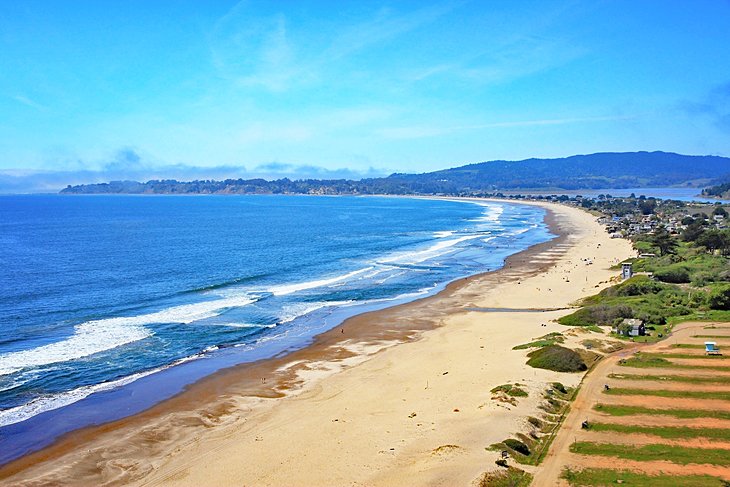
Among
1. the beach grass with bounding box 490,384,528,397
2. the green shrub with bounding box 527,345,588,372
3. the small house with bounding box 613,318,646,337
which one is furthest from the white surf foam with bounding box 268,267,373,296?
the beach grass with bounding box 490,384,528,397

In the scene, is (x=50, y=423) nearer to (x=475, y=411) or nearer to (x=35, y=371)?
(x=35, y=371)

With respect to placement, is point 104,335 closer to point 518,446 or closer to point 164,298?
point 164,298

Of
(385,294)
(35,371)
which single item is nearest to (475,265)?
(385,294)

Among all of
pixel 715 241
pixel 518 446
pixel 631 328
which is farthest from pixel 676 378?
pixel 715 241

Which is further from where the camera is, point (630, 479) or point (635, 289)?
point (635, 289)

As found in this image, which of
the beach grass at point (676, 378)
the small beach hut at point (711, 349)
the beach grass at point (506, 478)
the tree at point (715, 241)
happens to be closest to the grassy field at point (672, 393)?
the beach grass at point (676, 378)

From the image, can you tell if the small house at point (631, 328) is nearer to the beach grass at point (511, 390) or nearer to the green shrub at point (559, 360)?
the green shrub at point (559, 360)
